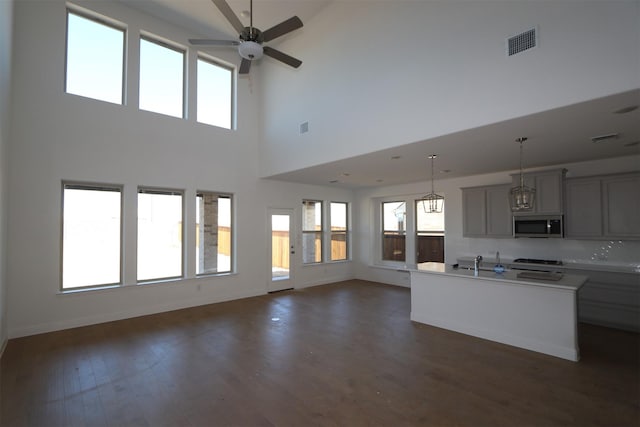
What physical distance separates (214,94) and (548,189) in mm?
6587

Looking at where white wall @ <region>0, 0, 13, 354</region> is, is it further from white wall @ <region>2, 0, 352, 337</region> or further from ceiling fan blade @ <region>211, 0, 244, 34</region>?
ceiling fan blade @ <region>211, 0, 244, 34</region>

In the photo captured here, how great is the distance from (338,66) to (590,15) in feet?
10.6

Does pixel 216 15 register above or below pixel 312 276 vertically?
above

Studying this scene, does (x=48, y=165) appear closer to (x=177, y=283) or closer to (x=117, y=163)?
(x=117, y=163)

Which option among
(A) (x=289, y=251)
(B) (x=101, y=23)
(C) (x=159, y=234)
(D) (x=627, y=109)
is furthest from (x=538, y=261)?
(B) (x=101, y=23)

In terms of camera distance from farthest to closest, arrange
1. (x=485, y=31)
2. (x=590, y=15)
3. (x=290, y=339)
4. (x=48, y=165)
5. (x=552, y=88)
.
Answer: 1. (x=48, y=165)
2. (x=290, y=339)
3. (x=485, y=31)
4. (x=552, y=88)
5. (x=590, y=15)

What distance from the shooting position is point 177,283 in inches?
225

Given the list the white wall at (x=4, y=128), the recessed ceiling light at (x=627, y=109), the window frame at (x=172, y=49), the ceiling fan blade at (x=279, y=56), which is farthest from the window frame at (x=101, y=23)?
the recessed ceiling light at (x=627, y=109)

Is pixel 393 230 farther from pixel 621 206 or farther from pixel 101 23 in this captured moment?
pixel 101 23

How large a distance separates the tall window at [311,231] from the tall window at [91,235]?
13.4 ft

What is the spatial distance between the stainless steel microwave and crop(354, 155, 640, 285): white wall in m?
0.46

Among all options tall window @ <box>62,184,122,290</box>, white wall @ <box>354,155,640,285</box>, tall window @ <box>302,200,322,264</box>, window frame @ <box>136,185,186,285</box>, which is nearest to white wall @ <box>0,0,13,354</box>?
tall window @ <box>62,184,122,290</box>

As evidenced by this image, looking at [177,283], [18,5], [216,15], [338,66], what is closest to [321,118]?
[338,66]

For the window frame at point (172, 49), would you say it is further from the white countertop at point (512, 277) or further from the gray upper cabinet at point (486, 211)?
the gray upper cabinet at point (486, 211)
